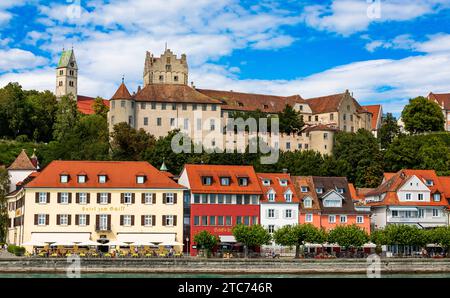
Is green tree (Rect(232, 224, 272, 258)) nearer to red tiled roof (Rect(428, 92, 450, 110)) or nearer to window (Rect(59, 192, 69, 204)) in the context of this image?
window (Rect(59, 192, 69, 204))

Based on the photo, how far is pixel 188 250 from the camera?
75.8 meters

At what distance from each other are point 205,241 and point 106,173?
39.3 feet

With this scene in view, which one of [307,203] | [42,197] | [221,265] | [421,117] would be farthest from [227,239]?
[421,117]

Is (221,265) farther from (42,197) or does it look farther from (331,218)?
(331,218)

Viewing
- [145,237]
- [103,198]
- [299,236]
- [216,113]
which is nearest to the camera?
[299,236]

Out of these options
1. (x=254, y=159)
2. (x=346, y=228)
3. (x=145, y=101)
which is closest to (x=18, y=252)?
(x=346, y=228)

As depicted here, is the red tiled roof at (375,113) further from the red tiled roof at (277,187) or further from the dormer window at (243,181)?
the dormer window at (243,181)

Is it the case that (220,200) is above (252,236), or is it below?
above

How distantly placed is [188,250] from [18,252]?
1604 cm

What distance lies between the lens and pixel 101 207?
74.1m

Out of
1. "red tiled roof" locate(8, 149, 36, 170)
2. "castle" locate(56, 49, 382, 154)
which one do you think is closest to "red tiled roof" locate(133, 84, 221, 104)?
"castle" locate(56, 49, 382, 154)

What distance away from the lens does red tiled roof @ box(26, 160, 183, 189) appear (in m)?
74.2

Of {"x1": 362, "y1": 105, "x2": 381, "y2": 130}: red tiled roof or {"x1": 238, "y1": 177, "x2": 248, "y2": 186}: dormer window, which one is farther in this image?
{"x1": 362, "y1": 105, "x2": 381, "y2": 130}: red tiled roof

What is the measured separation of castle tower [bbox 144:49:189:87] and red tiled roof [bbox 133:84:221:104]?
52.5ft
